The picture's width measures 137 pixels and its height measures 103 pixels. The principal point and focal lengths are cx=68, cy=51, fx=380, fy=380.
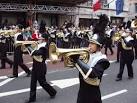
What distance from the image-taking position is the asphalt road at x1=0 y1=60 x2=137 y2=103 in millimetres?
9523

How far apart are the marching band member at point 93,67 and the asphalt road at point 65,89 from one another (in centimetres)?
336

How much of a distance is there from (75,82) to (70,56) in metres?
6.47

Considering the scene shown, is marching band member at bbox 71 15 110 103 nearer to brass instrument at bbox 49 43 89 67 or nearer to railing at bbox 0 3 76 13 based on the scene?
brass instrument at bbox 49 43 89 67

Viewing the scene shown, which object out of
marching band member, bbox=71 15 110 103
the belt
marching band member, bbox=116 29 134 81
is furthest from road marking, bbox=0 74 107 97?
the belt

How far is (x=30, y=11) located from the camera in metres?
29.9

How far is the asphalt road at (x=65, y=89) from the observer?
9523 mm

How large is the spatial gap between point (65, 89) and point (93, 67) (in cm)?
518

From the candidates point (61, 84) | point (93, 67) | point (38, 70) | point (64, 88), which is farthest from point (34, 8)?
point (93, 67)

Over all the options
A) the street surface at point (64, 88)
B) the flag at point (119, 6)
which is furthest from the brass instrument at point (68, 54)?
the flag at point (119, 6)

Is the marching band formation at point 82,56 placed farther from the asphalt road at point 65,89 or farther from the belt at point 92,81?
the asphalt road at point 65,89

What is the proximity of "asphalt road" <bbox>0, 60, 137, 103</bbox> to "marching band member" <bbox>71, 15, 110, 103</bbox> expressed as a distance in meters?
3.36

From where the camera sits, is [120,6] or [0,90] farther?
[120,6]

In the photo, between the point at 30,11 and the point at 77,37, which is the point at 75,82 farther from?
the point at 30,11

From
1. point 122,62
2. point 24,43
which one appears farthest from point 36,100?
point 122,62
